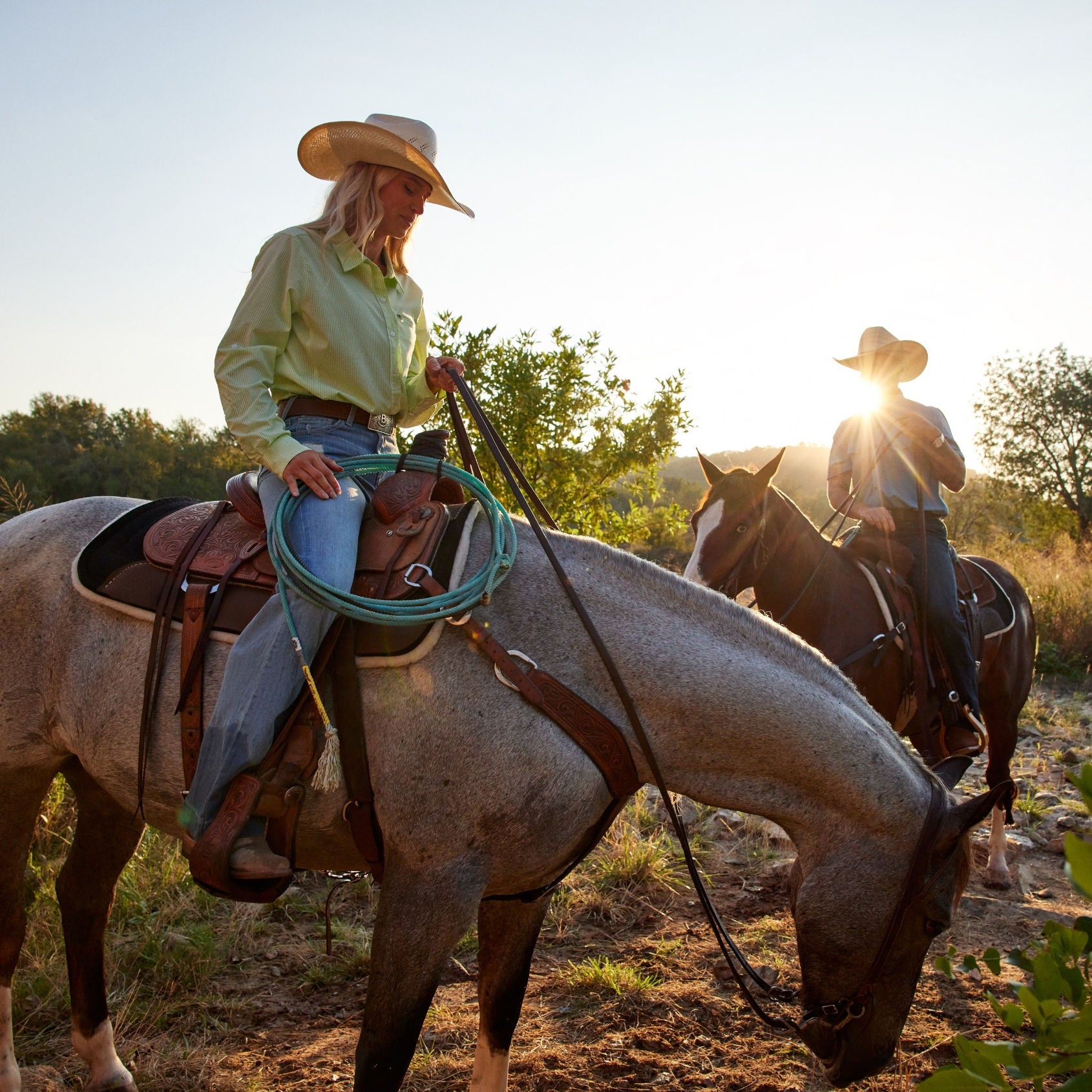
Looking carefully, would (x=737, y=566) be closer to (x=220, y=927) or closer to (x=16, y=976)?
(x=220, y=927)

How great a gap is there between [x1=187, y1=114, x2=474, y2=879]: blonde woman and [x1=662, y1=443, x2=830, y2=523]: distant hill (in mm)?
22581

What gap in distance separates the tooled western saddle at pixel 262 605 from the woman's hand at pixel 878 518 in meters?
3.56

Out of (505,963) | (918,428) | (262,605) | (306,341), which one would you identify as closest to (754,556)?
(918,428)

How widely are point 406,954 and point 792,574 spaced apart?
3532mm

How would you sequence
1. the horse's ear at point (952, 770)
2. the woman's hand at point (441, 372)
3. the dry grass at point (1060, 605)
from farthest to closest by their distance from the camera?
the dry grass at point (1060, 605) → the horse's ear at point (952, 770) → the woman's hand at point (441, 372)

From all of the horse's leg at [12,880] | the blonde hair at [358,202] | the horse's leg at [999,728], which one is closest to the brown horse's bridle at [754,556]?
the horse's leg at [999,728]

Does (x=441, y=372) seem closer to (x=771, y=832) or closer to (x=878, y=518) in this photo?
(x=878, y=518)

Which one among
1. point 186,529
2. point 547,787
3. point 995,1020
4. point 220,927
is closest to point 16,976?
point 220,927

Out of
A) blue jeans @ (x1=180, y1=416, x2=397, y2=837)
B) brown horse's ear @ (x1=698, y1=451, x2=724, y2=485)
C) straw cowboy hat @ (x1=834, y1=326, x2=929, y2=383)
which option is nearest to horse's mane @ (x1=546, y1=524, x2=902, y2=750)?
blue jeans @ (x1=180, y1=416, x2=397, y2=837)

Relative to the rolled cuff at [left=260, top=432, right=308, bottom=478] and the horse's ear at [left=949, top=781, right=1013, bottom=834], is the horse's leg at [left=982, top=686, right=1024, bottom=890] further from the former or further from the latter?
the rolled cuff at [left=260, top=432, right=308, bottom=478]

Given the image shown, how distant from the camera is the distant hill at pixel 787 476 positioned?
1137 inches

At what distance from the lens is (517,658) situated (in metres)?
2.23

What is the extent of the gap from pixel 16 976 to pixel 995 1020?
13.9ft

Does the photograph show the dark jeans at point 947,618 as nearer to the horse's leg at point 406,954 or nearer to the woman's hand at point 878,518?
the woman's hand at point 878,518
